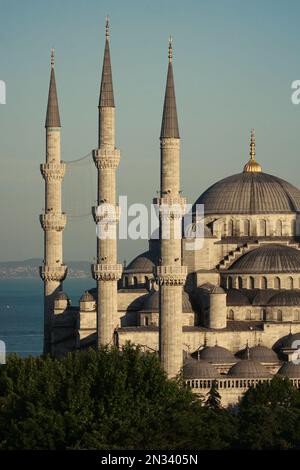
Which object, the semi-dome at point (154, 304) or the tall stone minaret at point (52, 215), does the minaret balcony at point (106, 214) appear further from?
the tall stone minaret at point (52, 215)

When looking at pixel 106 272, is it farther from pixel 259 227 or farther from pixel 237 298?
pixel 259 227

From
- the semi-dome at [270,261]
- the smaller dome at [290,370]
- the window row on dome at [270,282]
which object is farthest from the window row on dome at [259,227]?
the smaller dome at [290,370]

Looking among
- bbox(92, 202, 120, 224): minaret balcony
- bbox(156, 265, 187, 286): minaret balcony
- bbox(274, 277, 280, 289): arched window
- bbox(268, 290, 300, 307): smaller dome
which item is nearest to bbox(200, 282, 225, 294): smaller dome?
bbox(268, 290, 300, 307): smaller dome

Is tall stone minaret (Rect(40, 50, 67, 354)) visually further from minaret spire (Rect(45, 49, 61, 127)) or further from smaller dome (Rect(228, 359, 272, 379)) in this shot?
smaller dome (Rect(228, 359, 272, 379))

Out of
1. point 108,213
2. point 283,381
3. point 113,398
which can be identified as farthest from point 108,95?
point 113,398

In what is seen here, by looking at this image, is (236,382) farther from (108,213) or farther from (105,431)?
(105,431)

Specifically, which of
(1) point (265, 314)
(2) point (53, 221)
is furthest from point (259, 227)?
(2) point (53, 221)
